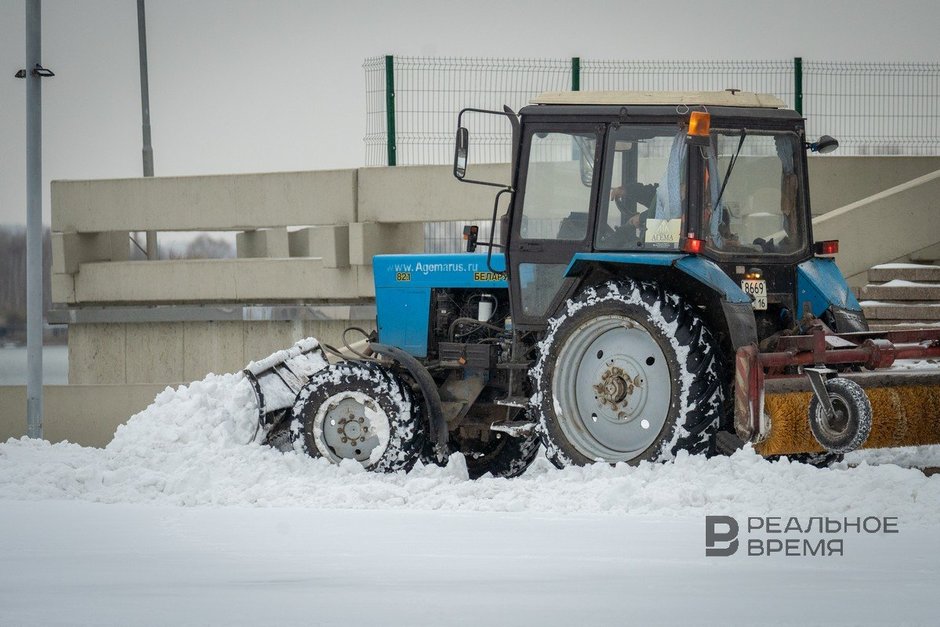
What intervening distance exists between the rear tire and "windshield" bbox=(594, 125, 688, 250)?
1919 millimetres

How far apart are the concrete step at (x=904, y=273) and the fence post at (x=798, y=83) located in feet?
11.7

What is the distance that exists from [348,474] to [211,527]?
1967 millimetres

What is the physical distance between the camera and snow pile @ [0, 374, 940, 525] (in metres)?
7.69

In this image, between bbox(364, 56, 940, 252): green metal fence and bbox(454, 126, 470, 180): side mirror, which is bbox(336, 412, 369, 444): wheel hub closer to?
bbox(454, 126, 470, 180): side mirror

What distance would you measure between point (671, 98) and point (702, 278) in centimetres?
137

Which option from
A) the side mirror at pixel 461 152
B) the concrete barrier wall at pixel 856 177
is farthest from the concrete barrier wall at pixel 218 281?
the side mirror at pixel 461 152

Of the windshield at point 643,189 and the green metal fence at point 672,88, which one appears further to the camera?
the green metal fence at point 672,88

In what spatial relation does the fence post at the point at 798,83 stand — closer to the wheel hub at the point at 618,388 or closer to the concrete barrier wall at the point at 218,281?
the concrete barrier wall at the point at 218,281

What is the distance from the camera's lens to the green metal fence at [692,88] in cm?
1762

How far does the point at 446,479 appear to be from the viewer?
9266mm

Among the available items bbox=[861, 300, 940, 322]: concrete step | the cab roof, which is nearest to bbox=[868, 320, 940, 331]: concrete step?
bbox=[861, 300, 940, 322]: concrete step

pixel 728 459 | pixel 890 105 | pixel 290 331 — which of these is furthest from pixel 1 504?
pixel 890 105

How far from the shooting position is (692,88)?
17.6 metres

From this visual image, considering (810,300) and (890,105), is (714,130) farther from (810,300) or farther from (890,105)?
(890,105)
